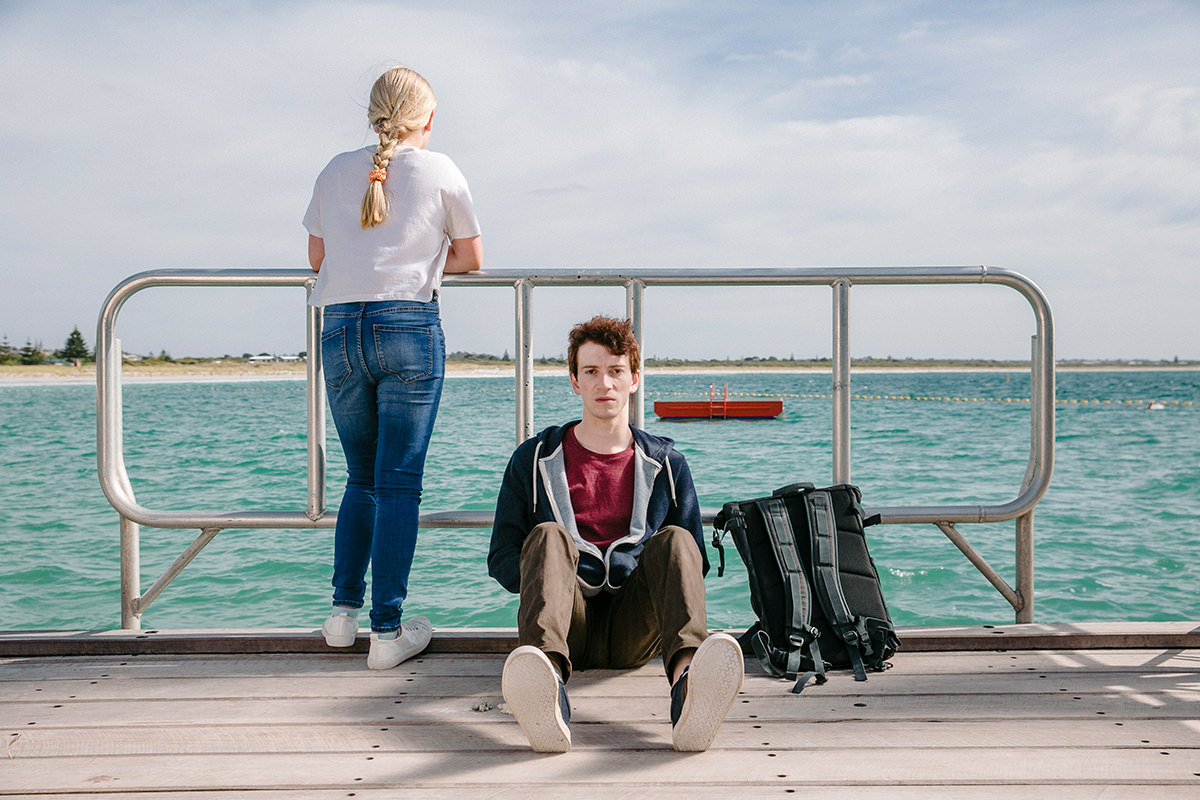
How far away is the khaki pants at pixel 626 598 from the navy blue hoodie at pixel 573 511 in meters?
0.05

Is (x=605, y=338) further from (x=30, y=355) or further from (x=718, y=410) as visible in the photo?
(x=30, y=355)

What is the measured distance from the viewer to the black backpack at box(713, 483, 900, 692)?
209 centimetres

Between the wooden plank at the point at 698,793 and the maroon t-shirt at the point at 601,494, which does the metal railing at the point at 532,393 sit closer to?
the maroon t-shirt at the point at 601,494

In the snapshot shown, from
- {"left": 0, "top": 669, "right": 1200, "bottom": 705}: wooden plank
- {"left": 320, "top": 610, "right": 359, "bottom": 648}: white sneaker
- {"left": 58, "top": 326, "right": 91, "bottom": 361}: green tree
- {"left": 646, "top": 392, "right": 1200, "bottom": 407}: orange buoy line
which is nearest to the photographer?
{"left": 0, "top": 669, "right": 1200, "bottom": 705}: wooden plank

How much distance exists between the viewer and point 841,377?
2574mm

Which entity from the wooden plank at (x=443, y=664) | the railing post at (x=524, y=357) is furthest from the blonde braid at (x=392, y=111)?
the wooden plank at (x=443, y=664)

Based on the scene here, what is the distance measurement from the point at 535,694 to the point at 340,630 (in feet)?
2.94

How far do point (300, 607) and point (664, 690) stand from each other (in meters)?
5.09

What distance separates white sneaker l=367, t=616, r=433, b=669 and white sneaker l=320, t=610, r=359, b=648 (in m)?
0.08

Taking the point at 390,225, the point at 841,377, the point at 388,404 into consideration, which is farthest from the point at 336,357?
the point at 841,377

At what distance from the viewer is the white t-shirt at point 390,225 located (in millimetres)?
2059

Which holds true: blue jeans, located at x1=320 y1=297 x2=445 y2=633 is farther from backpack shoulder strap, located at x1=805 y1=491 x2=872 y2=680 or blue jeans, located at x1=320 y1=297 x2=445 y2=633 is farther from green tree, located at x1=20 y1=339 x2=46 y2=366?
green tree, located at x1=20 y1=339 x2=46 y2=366

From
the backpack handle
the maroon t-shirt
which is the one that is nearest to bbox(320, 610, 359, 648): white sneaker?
the maroon t-shirt

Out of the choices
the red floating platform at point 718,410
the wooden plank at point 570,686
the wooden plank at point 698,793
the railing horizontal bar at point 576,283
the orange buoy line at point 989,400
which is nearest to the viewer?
the wooden plank at point 698,793
